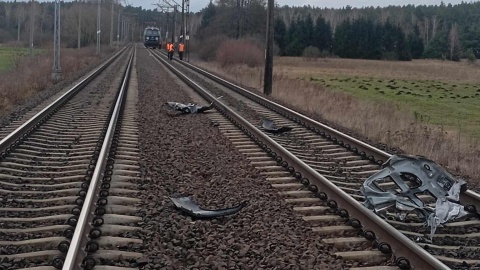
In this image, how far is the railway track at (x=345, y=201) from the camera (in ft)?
16.3

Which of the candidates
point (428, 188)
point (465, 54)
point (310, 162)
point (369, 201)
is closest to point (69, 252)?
point (369, 201)

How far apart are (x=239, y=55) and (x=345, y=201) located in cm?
4358

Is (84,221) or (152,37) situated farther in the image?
(152,37)

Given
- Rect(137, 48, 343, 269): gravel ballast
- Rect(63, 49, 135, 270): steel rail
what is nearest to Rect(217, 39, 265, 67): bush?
Rect(137, 48, 343, 269): gravel ballast

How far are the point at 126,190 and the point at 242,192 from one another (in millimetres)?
1339

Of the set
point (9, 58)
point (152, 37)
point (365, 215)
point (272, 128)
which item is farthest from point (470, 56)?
point (365, 215)

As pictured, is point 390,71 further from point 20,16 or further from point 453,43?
point 20,16

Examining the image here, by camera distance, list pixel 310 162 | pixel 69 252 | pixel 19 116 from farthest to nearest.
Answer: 1. pixel 19 116
2. pixel 310 162
3. pixel 69 252

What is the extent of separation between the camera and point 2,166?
8.10 metres

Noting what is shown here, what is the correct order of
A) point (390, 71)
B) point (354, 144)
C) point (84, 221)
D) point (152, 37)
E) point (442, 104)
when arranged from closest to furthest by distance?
1. point (84, 221)
2. point (354, 144)
3. point (442, 104)
4. point (390, 71)
5. point (152, 37)

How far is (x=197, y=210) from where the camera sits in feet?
20.4

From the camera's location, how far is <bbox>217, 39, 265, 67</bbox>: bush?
48.6 meters

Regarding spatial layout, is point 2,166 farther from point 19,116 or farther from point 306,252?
point 19,116

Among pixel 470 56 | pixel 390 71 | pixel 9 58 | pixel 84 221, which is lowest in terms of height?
pixel 84 221
